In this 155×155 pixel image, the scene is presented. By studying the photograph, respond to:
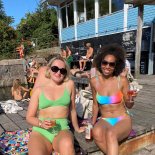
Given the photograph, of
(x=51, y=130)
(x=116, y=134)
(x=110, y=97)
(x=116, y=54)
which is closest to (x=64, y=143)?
(x=51, y=130)

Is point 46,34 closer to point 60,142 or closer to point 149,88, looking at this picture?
point 149,88

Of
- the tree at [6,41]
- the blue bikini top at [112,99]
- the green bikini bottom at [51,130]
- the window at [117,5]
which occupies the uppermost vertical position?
the window at [117,5]

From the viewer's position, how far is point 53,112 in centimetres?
288

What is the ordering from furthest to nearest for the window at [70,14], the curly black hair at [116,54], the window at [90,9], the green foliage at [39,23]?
the green foliage at [39,23] < the window at [70,14] < the window at [90,9] < the curly black hair at [116,54]

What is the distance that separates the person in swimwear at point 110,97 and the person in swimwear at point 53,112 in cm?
38

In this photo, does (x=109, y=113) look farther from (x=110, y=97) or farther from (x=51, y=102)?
(x=51, y=102)

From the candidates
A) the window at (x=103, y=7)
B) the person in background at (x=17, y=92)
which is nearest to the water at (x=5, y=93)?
the person in background at (x=17, y=92)

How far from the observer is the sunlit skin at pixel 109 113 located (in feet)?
9.09

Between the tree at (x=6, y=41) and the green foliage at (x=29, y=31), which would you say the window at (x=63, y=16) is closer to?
the green foliage at (x=29, y=31)

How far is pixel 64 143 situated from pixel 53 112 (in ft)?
1.46

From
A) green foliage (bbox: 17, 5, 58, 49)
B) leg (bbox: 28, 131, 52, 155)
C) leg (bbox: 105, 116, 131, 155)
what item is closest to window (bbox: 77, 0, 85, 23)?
green foliage (bbox: 17, 5, 58, 49)

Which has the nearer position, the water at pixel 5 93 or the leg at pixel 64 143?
the leg at pixel 64 143

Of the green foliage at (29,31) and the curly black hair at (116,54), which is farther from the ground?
the green foliage at (29,31)

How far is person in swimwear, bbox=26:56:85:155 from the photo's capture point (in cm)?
262
